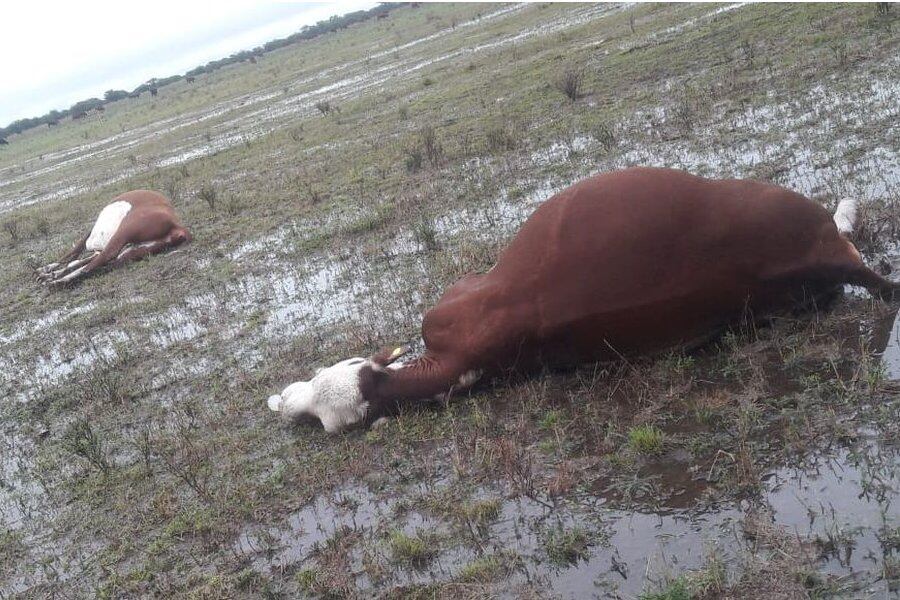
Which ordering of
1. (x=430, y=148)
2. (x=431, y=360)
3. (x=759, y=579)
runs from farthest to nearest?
(x=430, y=148) < (x=431, y=360) < (x=759, y=579)

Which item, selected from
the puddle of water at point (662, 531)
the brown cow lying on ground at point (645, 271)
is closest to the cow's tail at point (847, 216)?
the brown cow lying on ground at point (645, 271)

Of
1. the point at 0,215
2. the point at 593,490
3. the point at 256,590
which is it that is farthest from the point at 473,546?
the point at 0,215

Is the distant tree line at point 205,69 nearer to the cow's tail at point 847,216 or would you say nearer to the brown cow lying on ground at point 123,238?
the brown cow lying on ground at point 123,238

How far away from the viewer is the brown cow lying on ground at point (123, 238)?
37.9 ft

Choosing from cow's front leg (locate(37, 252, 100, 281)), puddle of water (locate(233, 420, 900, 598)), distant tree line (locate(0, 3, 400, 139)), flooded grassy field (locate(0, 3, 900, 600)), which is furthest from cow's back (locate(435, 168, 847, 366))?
distant tree line (locate(0, 3, 400, 139))

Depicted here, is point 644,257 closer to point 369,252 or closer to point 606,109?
point 369,252

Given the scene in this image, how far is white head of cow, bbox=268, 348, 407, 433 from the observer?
17.2ft

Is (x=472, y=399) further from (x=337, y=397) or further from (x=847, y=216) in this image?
(x=847, y=216)

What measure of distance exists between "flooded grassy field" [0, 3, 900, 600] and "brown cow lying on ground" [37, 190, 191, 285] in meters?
0.30

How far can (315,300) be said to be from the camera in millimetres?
8250

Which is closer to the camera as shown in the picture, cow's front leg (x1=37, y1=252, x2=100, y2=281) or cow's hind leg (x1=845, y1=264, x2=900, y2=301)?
cow's hind leg (x1=845, y1=264, x2=900, y2=301)

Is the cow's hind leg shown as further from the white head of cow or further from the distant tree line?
the distant tree line

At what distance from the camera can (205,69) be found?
74625 mm

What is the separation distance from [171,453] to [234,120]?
79.3 feet
